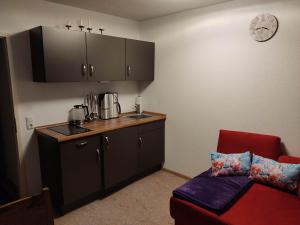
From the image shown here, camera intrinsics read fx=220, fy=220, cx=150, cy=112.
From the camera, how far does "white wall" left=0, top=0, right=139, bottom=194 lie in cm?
243

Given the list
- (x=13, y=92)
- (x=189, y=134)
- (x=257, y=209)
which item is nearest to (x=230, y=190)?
(x=257, y=209)

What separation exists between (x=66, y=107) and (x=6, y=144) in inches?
43.6

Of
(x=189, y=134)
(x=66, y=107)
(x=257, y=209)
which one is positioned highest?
(x=66, y=107)

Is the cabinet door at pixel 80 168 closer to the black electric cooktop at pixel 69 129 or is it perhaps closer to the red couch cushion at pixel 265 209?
the black electric cooktop at pixel 69 129

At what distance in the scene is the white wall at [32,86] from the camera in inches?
95.7

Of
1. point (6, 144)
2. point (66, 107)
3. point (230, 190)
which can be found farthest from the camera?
point (6, 144)

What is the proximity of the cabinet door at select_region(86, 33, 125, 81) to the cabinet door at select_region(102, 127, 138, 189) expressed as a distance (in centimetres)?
77

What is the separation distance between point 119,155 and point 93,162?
39cm

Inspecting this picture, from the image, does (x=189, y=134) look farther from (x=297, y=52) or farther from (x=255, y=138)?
(x=297, y=52)

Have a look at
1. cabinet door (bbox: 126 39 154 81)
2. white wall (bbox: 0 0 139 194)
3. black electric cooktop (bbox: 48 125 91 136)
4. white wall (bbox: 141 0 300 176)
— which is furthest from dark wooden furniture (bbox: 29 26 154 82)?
black electric cooktop (bbox: 48 125 91 136)

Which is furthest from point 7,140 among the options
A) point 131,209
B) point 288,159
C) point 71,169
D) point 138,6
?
point 288,159

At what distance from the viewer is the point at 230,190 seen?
6.63ft

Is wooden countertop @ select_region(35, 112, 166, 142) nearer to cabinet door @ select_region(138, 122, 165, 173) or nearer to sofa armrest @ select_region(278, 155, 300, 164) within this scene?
cabinet door @ select_region(138, 122, 165, 173)

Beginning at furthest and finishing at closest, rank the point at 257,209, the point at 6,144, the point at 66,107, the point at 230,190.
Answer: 1. the point at 6,144
2. the point at 66,107
3. the point at 230,190
4. the point at 257,209
